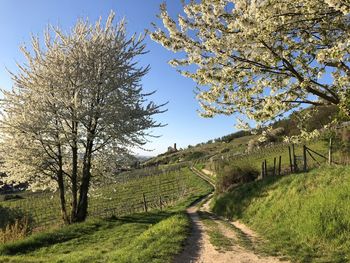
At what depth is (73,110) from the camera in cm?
2047

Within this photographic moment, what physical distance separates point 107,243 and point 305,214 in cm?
739

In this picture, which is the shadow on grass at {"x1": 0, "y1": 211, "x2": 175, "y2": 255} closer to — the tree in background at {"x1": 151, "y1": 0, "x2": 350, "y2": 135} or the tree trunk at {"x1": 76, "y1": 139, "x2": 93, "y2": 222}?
the tree trunk at {"x1": 76, "y1": 139, "x2": 93, "y2": 222}

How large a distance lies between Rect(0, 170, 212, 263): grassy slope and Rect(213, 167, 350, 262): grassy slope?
318cm

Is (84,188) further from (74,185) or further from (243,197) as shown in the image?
(243,197)

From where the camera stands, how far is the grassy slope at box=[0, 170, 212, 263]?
10.7 meters

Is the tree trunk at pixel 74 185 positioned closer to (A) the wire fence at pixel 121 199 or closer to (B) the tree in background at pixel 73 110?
(B) the tree in background at pixel 73 110

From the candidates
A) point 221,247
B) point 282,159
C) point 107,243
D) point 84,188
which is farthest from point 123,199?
point 221,247

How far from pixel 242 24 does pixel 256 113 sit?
7.12 ft

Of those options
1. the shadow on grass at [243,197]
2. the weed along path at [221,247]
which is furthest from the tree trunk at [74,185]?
the weed along path at [221,247]

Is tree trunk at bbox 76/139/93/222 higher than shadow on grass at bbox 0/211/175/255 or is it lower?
higher

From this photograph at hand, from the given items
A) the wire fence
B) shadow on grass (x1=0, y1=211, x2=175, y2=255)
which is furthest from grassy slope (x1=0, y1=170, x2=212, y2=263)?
the wire fence

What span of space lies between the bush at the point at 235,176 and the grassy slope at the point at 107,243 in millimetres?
10906

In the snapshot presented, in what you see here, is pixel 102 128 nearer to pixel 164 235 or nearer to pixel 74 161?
pixel 74 161

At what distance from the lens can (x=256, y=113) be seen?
917cm
